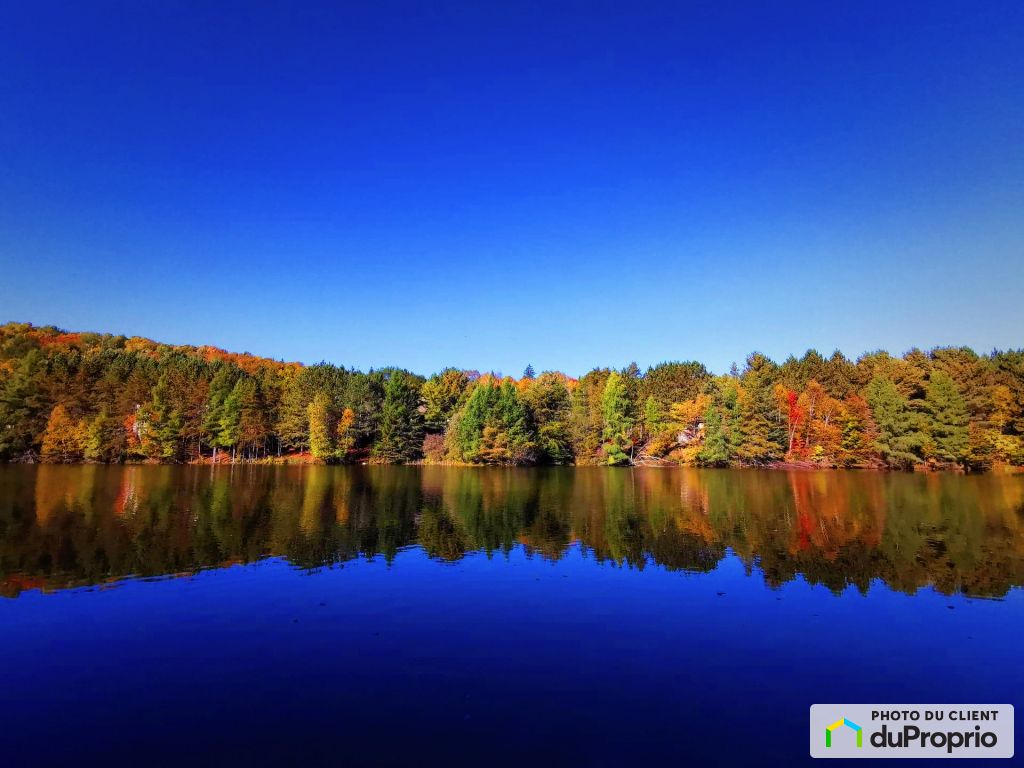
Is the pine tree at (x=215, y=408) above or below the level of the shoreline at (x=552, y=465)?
above

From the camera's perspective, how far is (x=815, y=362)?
315 feet

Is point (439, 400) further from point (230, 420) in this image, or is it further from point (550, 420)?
point (230, 420)

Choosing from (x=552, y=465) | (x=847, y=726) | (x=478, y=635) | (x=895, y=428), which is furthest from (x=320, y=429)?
(x=847, y=726)

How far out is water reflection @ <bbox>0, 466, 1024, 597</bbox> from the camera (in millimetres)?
20797

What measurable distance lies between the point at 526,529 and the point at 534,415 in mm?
70281

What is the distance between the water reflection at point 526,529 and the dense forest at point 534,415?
33.9m

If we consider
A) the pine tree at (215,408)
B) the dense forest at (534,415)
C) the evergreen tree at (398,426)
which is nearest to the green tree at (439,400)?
the dense forest at (534,415)

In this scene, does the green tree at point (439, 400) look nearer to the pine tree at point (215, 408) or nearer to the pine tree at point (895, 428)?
the pine tree at point (215, 408)

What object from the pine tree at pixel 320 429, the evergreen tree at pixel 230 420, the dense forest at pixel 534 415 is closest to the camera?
the dense forest at pixel 534 415

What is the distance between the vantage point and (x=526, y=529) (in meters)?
29.8

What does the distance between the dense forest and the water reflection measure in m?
33.9

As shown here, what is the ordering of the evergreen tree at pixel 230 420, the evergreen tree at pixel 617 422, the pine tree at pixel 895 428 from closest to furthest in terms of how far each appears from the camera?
the pine tree at pixel 895 428, the evergreen tree at pixel 230 420, the evergreen tree at pixel 617 422

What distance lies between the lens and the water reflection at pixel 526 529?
68.2ft

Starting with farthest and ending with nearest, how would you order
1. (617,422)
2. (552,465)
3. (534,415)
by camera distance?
(534,415) < (552,465) < (617,422)
